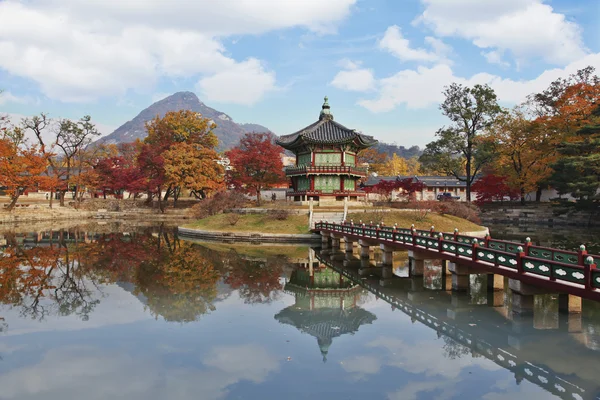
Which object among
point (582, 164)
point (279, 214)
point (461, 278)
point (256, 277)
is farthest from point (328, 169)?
point (461, 278)

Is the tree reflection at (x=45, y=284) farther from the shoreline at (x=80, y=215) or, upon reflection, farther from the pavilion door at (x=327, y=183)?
the shoreline at (x=80, y=215)

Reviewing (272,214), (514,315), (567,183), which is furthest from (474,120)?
(514,315)

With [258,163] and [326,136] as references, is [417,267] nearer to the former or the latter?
[326,136]

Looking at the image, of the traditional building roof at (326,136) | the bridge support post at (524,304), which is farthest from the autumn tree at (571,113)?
the bridge support post at (524,304)

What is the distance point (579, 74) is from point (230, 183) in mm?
48691

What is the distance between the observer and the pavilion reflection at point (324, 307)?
1323 cm

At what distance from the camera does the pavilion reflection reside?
43.4ft

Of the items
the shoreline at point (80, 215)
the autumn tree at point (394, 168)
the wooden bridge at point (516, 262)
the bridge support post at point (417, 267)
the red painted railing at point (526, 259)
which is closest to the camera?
the red painted railing at point (526, 259)

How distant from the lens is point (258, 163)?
2095 inches

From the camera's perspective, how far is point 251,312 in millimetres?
15281

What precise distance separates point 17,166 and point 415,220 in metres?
48.9

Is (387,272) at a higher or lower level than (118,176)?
lower

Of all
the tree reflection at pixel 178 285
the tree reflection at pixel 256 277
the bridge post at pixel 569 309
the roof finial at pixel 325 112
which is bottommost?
the tree reflection at pixel 256 277

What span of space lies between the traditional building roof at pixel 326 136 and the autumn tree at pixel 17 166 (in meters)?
32.0
